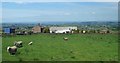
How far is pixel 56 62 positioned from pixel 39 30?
74.9ft

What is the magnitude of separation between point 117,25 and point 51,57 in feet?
78.1

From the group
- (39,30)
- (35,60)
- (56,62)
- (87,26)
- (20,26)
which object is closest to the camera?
(56,62)

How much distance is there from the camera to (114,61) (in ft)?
39.9

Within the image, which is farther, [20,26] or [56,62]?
[20,26]

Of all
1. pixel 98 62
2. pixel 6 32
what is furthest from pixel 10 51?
pixel 6 32

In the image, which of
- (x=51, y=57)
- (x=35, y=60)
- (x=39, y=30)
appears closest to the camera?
(x=35, y=60)

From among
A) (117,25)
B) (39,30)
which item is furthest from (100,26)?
(39,30)

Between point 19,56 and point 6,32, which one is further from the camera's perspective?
point 6,32

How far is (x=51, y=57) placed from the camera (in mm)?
13242

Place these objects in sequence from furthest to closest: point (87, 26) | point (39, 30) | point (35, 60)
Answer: point (87, 26) → point (39, 30) → point (35, 60)

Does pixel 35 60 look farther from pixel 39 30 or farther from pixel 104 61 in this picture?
pixel 39 30

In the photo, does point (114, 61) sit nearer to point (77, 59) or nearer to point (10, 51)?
point (77, 59)

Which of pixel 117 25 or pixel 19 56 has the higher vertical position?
pixel 117 25

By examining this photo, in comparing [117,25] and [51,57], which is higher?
[117,25]
